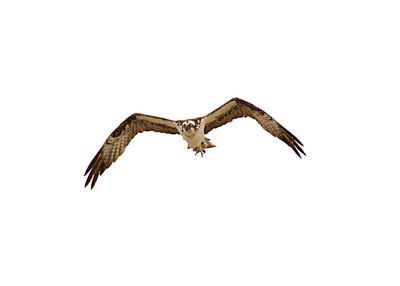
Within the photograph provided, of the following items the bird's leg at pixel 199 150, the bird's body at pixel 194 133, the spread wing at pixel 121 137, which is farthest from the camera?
the spread wing at pixel 121 137

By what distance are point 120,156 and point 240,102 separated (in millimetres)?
2268

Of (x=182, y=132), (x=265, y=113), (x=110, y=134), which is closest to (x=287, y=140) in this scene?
(x=265, y=113)

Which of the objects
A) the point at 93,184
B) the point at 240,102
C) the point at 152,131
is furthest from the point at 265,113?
the point at 93,184

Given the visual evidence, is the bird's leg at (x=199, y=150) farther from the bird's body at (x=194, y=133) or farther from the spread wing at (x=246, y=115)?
the spread wing at (x=246, y=115)

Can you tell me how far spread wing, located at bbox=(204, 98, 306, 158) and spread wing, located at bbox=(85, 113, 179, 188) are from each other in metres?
0.69

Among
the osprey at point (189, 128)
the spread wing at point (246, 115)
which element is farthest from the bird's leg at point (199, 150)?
the spread wing at point (246, 115)

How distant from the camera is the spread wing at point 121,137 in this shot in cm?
1816

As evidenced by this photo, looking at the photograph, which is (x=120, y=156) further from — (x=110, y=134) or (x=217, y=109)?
(x=217, y=109)

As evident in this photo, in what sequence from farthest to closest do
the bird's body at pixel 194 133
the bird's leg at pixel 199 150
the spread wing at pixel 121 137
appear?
the spread wing at pixel 121 137 → the bird's leg at pixel 199 150 → the bird's body at pixel 194 133

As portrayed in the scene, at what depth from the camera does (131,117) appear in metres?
18.1

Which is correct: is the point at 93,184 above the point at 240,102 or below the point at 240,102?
below

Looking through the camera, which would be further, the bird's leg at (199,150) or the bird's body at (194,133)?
the bird's leg at (199,150)

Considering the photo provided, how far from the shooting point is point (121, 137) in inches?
720

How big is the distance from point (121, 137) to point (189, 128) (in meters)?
1.30
